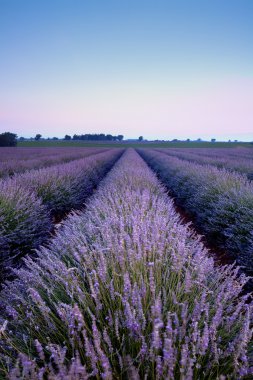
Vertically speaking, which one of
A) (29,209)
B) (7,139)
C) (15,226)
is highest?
(7,139)

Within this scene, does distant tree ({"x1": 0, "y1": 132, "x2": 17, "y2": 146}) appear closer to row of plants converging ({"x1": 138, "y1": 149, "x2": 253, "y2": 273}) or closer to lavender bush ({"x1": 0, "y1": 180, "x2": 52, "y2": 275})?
row of plants converging ({"x1": 138, "y1": 149, "x2": 253, "y2": 273})

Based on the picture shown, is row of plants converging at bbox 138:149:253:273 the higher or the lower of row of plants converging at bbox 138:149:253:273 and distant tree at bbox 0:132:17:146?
the lower

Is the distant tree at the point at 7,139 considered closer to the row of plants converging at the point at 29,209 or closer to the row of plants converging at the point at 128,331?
the row of plants converging at the point at 29,209

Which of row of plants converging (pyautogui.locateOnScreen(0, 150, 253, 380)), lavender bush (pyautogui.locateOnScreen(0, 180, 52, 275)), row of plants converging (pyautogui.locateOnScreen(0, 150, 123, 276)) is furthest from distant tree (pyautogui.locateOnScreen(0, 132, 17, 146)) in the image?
row of plants converging (pyautogui.locateOnScreen(0, 150, 253, 380))

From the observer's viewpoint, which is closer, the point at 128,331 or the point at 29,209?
the point at 128,331

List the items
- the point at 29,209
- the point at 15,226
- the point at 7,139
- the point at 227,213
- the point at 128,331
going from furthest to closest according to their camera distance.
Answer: the point at 7,139, the point at 227,213, the point at 29,209, the point at 15,226, the point at 128,331

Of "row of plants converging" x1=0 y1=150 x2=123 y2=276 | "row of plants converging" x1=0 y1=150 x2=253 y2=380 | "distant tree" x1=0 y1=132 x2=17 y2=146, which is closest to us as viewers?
"row of plants converging" x1=0 y1=150 x2=253 y2=380

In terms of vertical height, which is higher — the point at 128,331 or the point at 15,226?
the point at 128,331

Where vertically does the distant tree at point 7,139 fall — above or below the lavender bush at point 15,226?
above

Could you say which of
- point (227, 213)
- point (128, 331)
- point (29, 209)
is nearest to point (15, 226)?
point (29, 209)

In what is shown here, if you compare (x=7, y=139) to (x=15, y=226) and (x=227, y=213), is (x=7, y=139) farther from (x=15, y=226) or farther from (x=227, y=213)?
(x=227, y=213)

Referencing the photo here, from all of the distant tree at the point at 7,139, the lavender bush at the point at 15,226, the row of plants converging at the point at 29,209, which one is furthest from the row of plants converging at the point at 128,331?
the distant tree at the point at 7,139

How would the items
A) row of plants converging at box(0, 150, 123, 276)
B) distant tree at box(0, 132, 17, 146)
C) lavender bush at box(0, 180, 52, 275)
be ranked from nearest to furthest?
lavender bush at box(0, 180, 52, 275) < row of plants converging at box(0, 150, 123, 276) < distant tree at box(0, 132, 17, 146)

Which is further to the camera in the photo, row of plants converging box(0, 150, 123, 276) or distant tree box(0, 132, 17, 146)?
distant tree box(0, 132, 17, 146)
